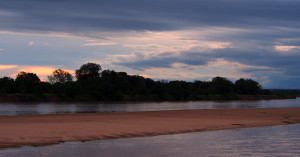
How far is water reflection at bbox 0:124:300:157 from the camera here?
42.4ft

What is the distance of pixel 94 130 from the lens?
60.2ft

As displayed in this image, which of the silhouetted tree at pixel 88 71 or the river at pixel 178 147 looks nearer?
the river at pixel 178 147

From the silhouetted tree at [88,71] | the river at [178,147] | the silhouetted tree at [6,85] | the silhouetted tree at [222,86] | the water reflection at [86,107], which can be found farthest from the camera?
the silhouetted tree at [222,86]

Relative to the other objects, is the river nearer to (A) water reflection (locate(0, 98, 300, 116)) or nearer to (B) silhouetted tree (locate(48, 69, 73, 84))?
(A) water reflection (locate(0, 98, 300, 116))

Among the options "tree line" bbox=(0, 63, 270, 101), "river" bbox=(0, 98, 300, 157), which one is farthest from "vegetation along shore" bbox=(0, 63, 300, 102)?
"river" bbox=(0, 98, 300, 157)

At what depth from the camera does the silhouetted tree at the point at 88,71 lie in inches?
4678

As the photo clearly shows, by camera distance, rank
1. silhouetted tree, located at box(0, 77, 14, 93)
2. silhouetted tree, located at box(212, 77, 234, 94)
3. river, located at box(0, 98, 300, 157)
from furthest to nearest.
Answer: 1. silhouetted tree, located at box(212, 77, 234, 94)
2. silhouetted tree, located at box(0, 77, 14, 93)
3. river, located at box(0, 98, 300, 157)

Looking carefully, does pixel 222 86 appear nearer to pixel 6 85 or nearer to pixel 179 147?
pixel 6 85

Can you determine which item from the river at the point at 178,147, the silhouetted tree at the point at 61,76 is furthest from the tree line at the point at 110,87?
the river at the point at 178,147

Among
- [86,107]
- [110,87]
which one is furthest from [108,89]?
[86,107]

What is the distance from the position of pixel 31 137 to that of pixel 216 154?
25.9ft

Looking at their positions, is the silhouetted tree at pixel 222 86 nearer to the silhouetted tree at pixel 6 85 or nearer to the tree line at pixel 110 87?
the tree line at pixel 110 87

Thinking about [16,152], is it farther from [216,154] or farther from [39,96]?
[39,96]

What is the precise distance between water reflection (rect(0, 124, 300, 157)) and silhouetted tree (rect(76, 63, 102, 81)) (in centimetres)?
10303
